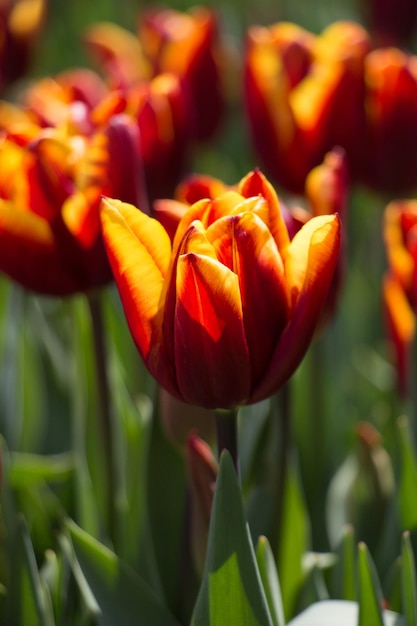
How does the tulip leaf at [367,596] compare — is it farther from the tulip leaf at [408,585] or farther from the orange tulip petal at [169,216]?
the orange tulip petal at [169,216]

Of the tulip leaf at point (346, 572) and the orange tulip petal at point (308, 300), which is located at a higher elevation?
the orange tulip petal at point (308, 300)

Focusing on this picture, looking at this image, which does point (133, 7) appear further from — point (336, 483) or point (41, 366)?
point (336, 483)

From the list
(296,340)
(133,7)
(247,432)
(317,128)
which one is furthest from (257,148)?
(133,7)

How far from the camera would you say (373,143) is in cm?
103

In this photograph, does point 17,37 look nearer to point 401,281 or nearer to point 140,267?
point 401,281

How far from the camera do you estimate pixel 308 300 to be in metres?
0.61

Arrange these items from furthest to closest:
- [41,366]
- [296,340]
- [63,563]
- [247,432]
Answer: [41,366] → [247,432] → [63,563] → [296,340]

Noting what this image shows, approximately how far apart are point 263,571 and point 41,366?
1.78ft

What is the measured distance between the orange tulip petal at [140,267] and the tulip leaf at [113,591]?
155mm

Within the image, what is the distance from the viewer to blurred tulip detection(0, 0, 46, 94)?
4.68ft

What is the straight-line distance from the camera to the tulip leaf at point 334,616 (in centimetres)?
68

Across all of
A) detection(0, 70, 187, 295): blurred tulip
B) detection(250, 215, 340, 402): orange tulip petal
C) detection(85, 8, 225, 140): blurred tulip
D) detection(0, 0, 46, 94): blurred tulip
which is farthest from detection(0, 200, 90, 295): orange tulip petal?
detection(0, 0, 46, 94): blurred tulip

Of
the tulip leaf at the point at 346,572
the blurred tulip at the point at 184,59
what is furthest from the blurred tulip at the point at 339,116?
the tulip leaf at the point at 346,572

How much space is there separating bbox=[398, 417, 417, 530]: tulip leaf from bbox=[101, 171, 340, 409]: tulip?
8.8 inches
